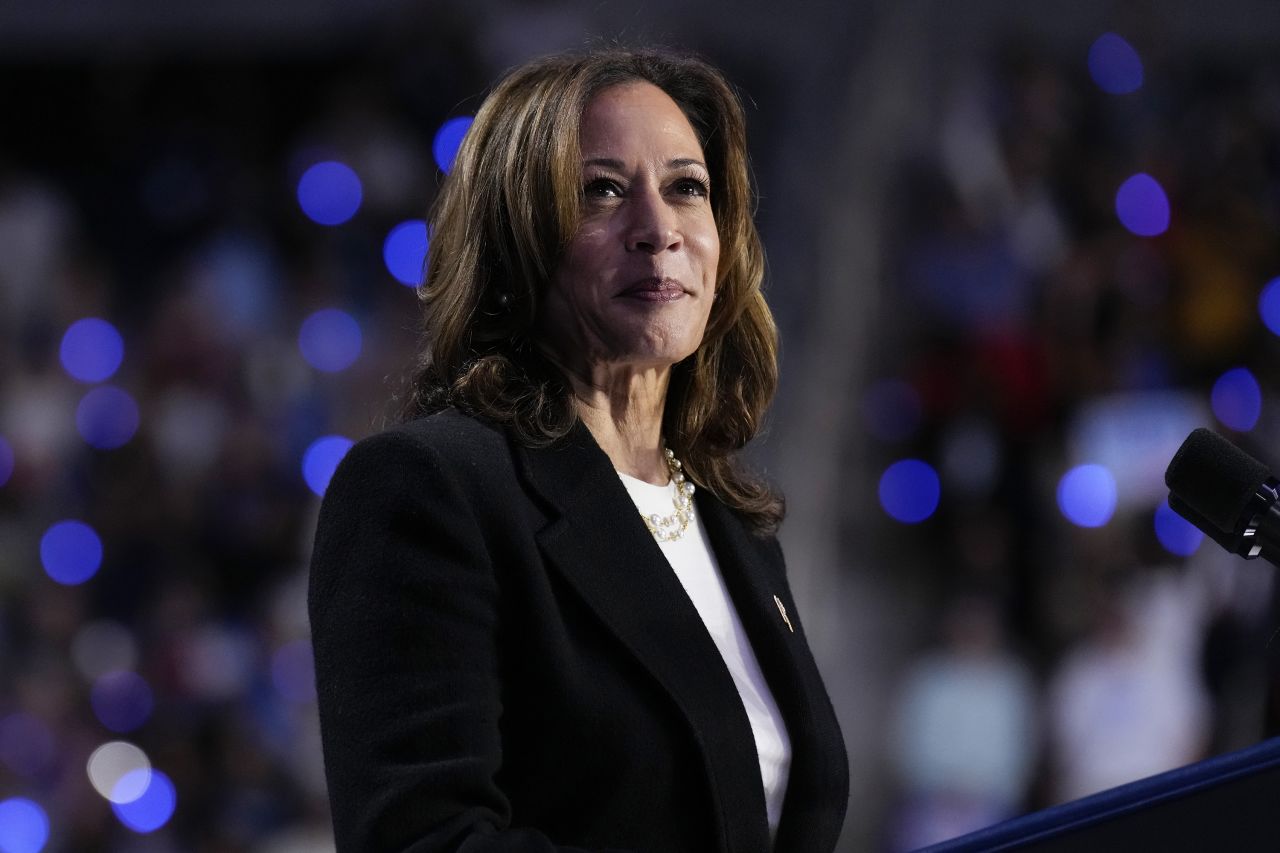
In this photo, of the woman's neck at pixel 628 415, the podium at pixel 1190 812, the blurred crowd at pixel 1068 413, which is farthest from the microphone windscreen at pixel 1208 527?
the blurred crowd at pixel 1068 413

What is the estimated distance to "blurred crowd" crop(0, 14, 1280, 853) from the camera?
425 cm

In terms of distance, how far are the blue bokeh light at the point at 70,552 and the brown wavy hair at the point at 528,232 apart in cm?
341

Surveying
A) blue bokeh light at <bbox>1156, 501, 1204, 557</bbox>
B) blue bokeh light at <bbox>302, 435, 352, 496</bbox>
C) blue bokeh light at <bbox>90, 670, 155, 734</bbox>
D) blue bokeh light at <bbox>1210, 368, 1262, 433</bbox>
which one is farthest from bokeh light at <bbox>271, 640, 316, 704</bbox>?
blue bokeh light at <bbox>1210, 368, 1262, 433</bbox>

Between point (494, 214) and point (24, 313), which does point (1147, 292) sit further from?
point (494, 214)

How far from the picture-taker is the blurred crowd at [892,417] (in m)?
4.25

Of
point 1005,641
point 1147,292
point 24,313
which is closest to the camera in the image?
point 1005,641

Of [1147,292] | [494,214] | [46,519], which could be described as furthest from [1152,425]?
[494,214]

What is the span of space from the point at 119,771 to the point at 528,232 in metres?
3.43

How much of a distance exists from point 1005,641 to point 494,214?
10.4 ft

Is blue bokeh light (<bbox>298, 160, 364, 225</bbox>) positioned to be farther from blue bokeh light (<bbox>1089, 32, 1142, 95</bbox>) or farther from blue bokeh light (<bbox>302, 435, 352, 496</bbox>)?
blue bokeh light (<bbox>1089, 32, 1142, 95</bbox>)

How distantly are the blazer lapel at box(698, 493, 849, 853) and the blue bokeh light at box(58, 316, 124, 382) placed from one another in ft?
12.4

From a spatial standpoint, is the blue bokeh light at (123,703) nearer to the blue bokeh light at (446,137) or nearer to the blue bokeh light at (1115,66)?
the blue bokeh light at (446,137)

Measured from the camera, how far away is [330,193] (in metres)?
5.24

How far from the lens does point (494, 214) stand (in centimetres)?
145
